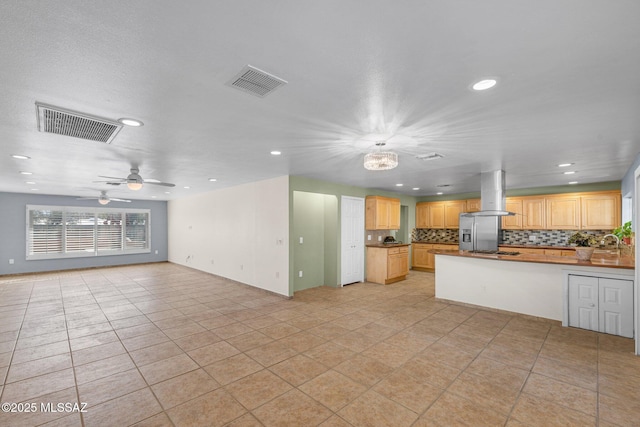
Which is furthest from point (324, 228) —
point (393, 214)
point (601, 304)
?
point (601, 304)

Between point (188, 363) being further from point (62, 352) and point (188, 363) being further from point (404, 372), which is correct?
point (404, 372)

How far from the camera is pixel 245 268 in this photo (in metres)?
6.83

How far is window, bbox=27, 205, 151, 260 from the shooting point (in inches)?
337

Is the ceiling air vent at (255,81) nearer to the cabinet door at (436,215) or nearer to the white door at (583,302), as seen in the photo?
the white door at (583,302)

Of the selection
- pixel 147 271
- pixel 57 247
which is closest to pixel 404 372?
pixel 147 271

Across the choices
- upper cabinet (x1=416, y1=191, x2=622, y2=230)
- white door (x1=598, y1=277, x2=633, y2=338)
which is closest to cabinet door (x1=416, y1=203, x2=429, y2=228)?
upper cabinet (x1=416, y1=191, x2=622, y2=230)

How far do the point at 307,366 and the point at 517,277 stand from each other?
12.6ft

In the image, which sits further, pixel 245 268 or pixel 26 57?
pixel 245 268

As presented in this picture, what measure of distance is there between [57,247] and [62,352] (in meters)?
7.64

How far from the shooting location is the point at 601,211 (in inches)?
251

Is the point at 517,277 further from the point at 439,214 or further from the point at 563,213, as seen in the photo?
the point at 439,214

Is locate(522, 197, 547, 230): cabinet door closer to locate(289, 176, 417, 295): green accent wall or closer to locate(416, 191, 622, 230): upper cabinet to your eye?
locate(416, 191, 622, 230): upper cabinet

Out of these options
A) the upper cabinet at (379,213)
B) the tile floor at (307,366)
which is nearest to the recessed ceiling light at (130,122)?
the tile floor at (307,366)

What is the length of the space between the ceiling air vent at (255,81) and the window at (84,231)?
10.3 meters
